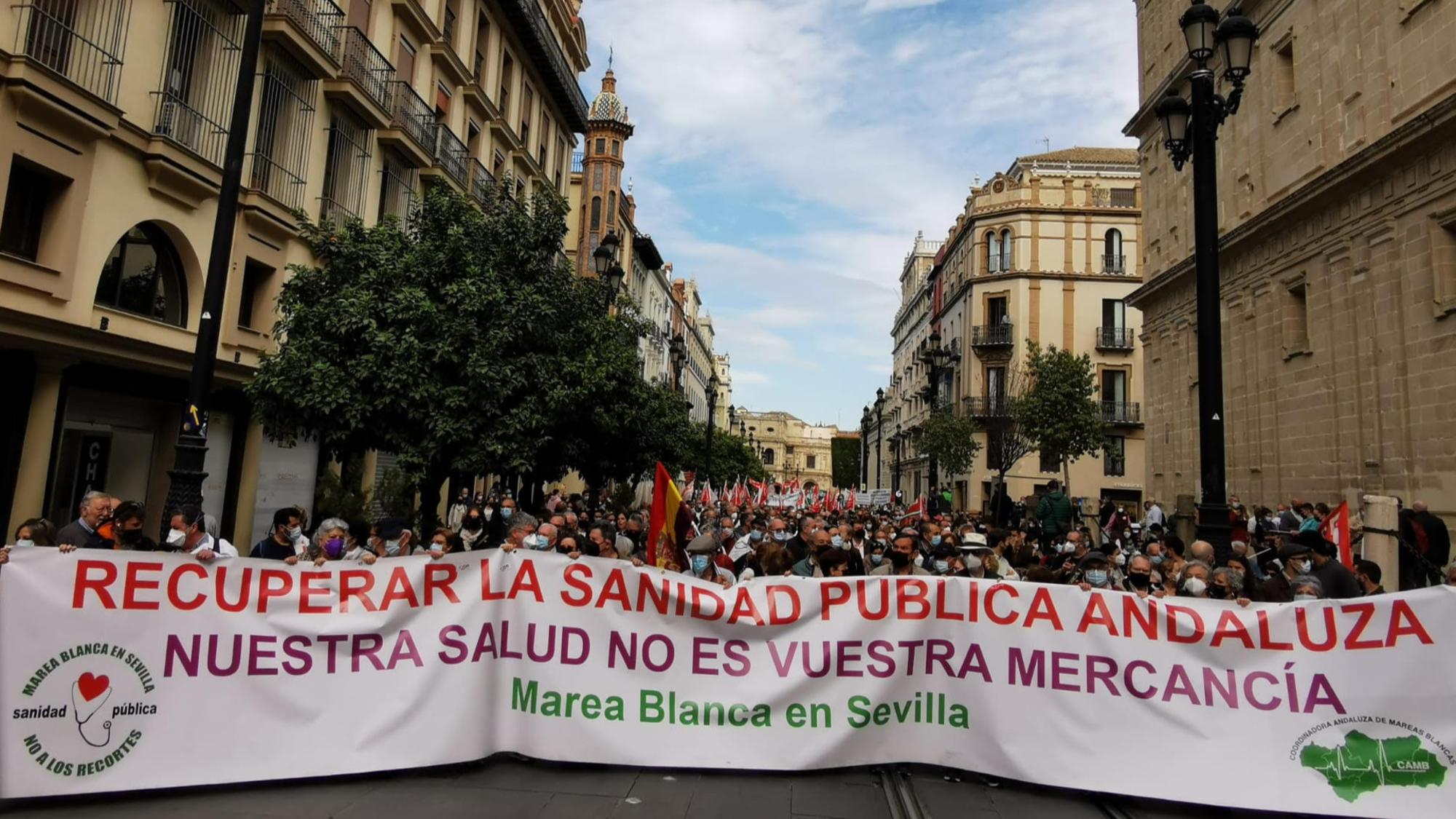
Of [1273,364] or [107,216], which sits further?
[1273,364]

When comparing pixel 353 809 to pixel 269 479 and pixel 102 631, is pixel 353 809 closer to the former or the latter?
pixel 102 631

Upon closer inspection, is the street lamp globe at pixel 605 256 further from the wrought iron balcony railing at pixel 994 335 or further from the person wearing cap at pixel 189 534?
the wrought iron balcony railing at pixel 994 335

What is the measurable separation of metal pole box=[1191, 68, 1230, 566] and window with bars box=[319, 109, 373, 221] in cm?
1582

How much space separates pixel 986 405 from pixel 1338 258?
30480 mm

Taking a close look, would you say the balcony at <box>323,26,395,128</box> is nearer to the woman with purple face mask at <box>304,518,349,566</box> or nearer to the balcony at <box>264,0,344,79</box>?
the balcony at <box>264,0,344,79</box>

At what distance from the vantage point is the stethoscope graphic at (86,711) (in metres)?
4.90

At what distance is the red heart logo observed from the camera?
4965mm

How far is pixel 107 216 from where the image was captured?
41.7 ft

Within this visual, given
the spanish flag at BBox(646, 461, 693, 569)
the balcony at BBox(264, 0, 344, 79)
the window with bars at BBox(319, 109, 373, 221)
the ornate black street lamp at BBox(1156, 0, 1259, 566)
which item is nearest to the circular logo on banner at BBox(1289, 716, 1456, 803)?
the ornate black street lamp at BBox(1156, 0, 1259, 566)

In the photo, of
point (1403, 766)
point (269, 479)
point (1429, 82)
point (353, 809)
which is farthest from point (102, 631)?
point (1429, 82)

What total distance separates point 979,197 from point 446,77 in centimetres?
3452

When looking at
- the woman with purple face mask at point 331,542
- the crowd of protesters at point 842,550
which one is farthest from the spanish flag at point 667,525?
the woman with purple face mask at point 331,542

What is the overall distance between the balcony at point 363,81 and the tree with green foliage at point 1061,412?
2351cm

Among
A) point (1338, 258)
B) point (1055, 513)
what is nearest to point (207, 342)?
point (1055, 513)
